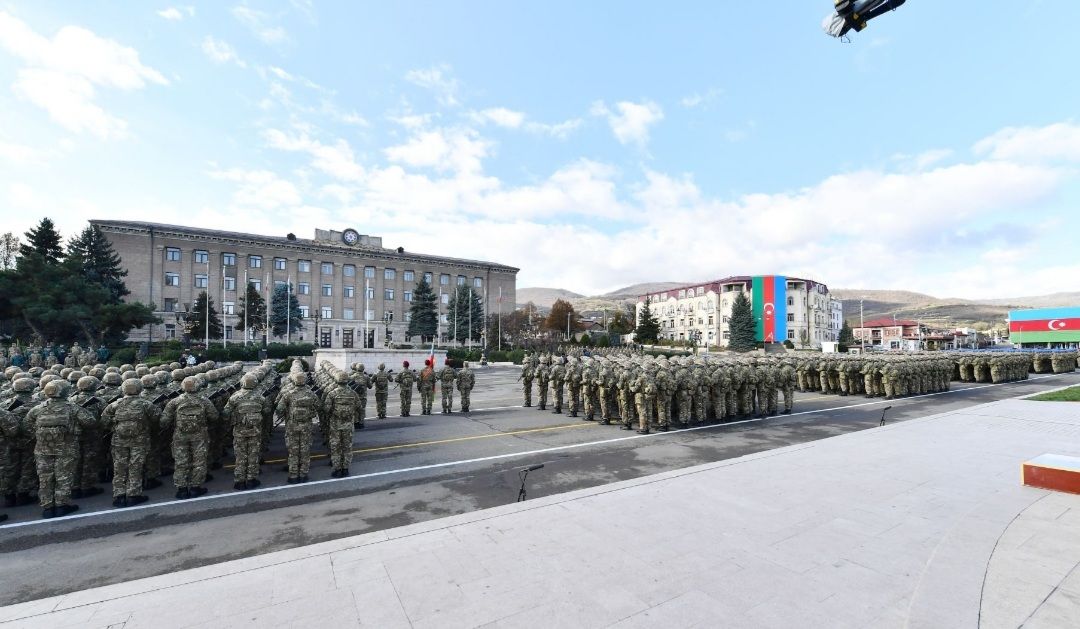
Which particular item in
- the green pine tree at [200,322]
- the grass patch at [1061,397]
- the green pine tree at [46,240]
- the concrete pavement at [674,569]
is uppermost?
the green pine tree at [46,240]

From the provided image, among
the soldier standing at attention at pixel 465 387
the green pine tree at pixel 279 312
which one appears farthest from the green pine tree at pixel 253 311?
the soldier standing at attention at pixel 465 387

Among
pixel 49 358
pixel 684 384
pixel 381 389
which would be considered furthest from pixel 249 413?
pixel 49 358

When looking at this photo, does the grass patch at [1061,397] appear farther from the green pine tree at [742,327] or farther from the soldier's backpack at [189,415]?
the green pine tree at [742,327]

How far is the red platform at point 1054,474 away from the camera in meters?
6.23

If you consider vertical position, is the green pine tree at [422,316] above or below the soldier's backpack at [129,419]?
above

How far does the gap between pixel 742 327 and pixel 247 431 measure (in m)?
72.5

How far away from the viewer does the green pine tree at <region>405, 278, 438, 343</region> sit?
60662mm

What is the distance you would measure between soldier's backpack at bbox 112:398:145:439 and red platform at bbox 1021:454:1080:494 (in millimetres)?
13390

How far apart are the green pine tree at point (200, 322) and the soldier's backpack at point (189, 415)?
160 feet

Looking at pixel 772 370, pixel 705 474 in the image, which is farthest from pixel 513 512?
pixel 772 370

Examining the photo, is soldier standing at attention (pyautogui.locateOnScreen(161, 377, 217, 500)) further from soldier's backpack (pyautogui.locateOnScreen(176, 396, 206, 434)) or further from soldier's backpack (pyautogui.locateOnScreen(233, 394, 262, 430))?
soldier's backpack (pyautogui.locateOnScreen(233, 394, 262, 430))

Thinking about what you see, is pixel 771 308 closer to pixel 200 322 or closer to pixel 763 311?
pixel 763 311

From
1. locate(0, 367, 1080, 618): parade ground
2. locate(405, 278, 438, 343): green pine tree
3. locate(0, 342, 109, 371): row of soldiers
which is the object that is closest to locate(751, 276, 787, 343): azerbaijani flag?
locate(405, 278, 438, 343): green pine tree

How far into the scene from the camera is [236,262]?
5788cm
